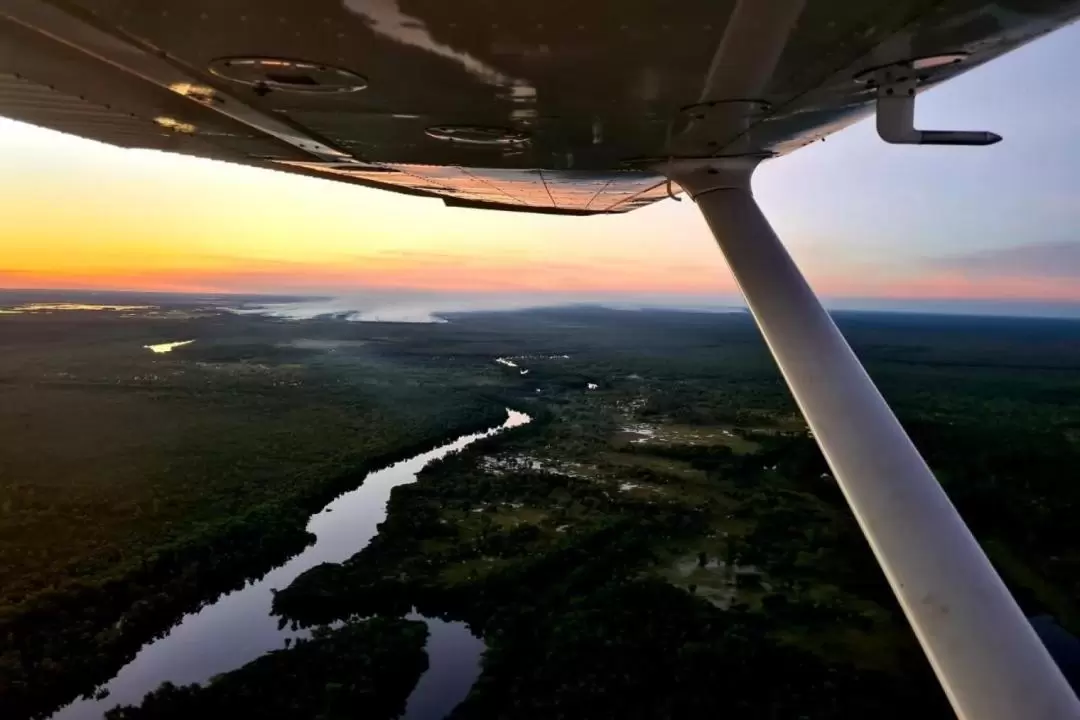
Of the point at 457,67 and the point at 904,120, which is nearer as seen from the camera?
the point at 457,67

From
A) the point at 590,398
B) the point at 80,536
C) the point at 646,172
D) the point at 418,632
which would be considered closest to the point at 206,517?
the point at 80,536

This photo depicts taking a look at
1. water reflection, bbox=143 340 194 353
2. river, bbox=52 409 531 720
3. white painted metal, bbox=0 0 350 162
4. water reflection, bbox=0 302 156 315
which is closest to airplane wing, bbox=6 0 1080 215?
white painted metal, bbox=0 0 350 162

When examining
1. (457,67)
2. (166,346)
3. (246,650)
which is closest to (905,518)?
(457,67)

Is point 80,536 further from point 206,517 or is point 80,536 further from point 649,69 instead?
point 649,69

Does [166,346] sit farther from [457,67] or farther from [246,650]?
[457,67]

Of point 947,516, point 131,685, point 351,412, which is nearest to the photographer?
point 947,516

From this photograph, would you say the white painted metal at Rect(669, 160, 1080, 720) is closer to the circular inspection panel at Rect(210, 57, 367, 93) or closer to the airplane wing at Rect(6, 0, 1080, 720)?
the airplane wing at Rect(6, 0, 1080, 720)
